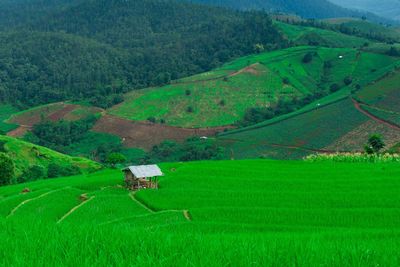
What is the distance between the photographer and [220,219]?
17984 mm

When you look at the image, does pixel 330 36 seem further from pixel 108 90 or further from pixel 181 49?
pixel 108 90

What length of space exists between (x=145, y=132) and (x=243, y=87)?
22125 millimetres

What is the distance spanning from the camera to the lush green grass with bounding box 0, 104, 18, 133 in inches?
3646

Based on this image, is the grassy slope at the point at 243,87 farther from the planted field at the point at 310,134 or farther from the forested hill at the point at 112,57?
the planted field at the point at 310,134

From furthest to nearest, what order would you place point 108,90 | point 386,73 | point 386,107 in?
point 108,90 < point 386,73 < point 386,107

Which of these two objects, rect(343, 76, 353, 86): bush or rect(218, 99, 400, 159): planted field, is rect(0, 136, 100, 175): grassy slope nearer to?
rect(218, 99, 400, 159): planted field

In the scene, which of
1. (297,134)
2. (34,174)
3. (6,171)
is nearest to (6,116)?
(34,174)

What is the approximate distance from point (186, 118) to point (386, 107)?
32182 millimetres

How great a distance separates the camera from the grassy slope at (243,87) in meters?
91.4

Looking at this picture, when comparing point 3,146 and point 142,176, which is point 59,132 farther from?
point 142,176

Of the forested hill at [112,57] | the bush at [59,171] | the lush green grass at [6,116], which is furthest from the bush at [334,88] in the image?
the bush at [59,171]

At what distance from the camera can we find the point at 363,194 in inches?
819

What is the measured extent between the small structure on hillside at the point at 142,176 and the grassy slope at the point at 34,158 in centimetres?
3143

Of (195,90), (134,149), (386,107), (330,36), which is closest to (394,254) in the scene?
(386,107)
